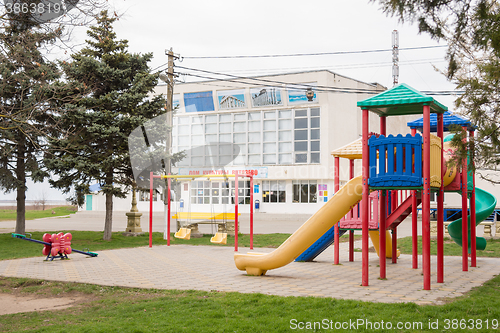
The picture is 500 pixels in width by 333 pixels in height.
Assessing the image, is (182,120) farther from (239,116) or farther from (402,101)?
(402,101)

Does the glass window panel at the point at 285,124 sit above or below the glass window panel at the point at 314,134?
above

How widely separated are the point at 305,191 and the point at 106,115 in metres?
25.2

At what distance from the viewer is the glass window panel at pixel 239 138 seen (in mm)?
43031

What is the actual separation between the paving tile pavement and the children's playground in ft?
0.07

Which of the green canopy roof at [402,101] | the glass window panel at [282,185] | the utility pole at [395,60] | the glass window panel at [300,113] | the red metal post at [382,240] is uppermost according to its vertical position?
the utility pole at [395,60]

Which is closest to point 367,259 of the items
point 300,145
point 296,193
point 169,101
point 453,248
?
point 453,248

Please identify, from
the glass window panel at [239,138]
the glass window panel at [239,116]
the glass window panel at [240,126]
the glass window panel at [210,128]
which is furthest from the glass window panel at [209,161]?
the glass window panel at [239,116]

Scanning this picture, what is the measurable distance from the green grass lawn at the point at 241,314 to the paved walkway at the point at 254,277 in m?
0.73

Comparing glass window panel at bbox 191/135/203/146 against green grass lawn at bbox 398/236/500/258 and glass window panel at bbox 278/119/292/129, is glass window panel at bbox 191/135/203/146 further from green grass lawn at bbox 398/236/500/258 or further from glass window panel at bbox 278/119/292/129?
green grass lawn at bbox 398/236/500/258

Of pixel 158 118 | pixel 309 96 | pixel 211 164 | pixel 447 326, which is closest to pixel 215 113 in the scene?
pixel 211 164

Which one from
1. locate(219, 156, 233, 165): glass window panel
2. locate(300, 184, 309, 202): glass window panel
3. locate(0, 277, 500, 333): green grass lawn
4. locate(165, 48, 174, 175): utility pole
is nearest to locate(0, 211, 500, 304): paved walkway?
locate(0, 277, 500, 333): green grass lawn

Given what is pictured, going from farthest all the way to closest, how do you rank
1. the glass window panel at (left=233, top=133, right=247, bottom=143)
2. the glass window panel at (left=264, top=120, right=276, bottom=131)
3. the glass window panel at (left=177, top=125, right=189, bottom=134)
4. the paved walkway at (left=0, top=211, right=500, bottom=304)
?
the glass window panel at (left=177, top=125, right=189, bottom=134) < the glass window panel at (left=233, top=133, right=247, bottom=143) < the glass window panel at (left=264, top=120, right=276, bottom=131) < the paved walkway at (left=0, top=211, right=500, bottom=304)

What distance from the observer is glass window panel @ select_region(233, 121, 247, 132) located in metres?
43.0

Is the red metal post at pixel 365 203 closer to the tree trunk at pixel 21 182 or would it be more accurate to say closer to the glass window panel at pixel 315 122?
the tree trunk at pixel 21 182
